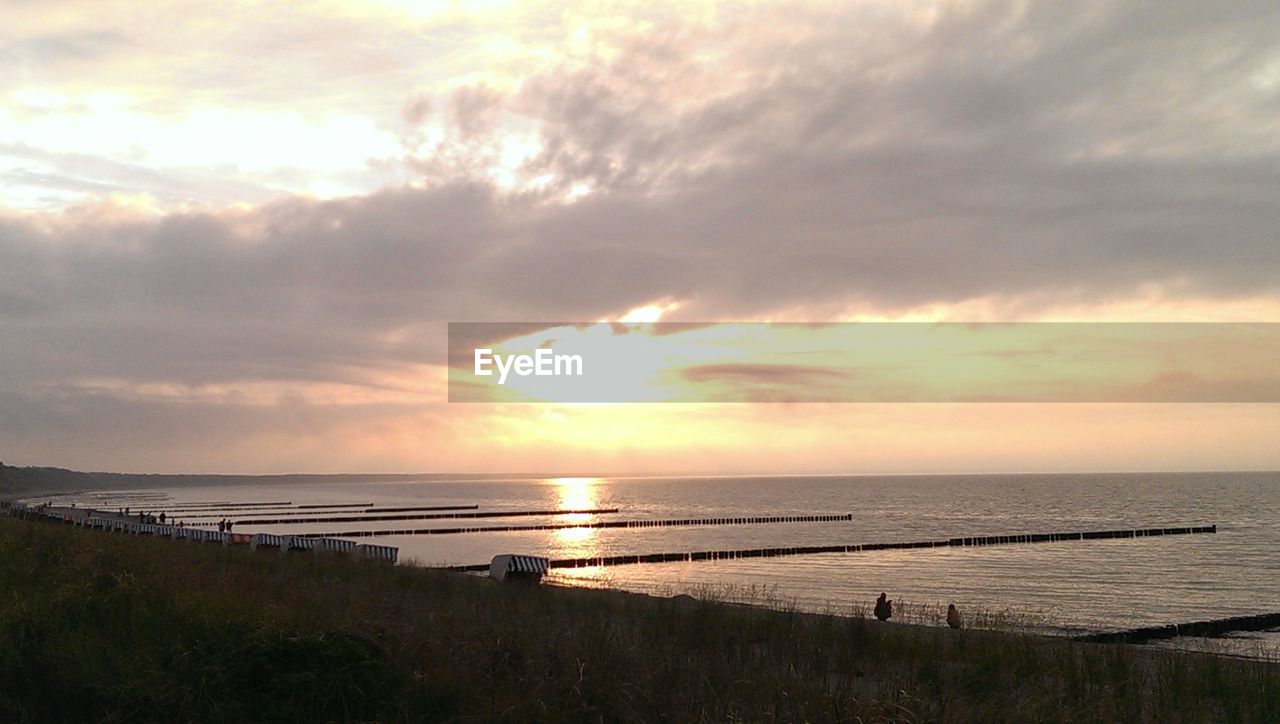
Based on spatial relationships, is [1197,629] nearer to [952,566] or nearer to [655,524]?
[952,566]

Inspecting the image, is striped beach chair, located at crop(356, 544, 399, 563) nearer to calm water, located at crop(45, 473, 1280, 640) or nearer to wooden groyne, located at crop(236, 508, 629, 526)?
calm water, located at crop(45, 473, 1280, 640)

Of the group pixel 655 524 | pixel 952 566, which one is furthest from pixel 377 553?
pixel 655 524

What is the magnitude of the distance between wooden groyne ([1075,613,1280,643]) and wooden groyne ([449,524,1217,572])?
90.5 feet

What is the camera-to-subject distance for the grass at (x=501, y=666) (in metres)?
9.40

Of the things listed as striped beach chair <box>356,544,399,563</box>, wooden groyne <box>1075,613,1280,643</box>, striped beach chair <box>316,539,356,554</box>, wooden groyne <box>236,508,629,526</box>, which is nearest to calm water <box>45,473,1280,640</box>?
wooden groyne <box>1075,613,1280,643</box>

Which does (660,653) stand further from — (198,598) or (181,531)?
(181,531)

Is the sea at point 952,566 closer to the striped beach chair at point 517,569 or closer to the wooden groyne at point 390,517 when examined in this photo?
the wooden groyne at point 390,517

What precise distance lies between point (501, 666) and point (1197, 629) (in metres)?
25.9

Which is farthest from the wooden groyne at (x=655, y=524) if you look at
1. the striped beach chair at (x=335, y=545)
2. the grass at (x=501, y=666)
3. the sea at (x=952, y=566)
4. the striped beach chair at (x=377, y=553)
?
the grass at (x=501, y=666)

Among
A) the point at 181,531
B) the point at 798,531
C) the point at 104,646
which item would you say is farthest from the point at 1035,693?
the point at 798,531

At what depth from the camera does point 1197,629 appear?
28.0 meters

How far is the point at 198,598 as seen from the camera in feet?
43.3

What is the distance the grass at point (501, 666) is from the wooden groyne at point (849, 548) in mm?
28191

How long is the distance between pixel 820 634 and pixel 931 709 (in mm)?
7952
